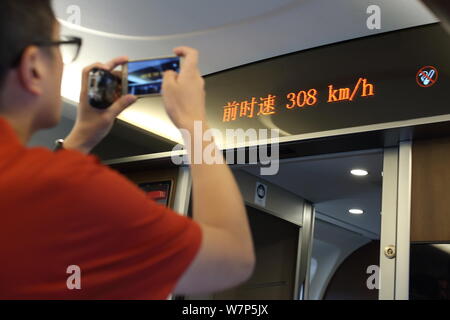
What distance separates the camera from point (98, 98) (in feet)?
3.28

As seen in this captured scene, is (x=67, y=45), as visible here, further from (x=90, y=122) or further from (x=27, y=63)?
(x=90, y=122)

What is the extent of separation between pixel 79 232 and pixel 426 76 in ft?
6.64

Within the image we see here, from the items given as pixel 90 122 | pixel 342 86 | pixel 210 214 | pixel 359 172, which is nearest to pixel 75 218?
pixel 210 214

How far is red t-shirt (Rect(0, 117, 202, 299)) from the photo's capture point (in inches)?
23.6

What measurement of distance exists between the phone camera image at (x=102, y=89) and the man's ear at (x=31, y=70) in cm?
29

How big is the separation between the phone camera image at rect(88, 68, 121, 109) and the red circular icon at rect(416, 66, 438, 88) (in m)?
1.66

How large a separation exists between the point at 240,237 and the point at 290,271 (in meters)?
2.83

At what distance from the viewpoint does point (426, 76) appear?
2305mm

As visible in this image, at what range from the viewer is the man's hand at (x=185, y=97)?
32.2 inches

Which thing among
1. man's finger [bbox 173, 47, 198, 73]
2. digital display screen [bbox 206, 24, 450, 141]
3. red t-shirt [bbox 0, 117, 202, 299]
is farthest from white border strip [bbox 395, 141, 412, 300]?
red t-shirt [bbox 0, 117, 202, 299]

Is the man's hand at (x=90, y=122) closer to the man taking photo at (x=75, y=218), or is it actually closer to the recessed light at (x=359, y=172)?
the man taking photo at (x=75, y=218)

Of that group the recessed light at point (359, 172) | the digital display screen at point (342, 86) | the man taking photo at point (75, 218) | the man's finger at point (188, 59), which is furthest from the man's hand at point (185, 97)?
Result: the recessed light at point (359, 172)

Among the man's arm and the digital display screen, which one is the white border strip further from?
the man's arm
